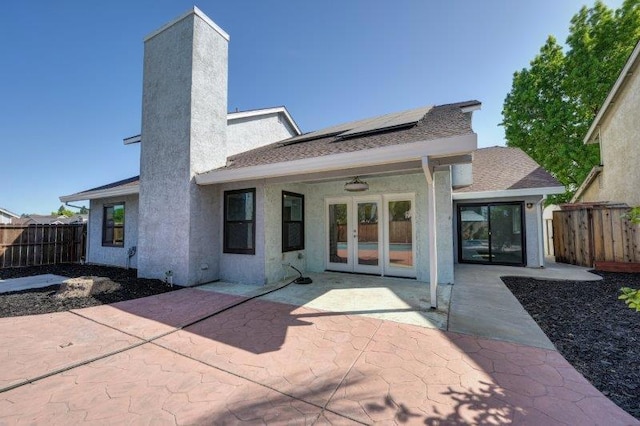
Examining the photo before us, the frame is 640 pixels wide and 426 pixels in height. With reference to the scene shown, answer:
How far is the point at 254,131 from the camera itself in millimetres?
10750

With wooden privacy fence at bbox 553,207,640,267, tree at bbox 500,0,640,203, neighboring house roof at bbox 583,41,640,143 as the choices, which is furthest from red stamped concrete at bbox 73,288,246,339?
tree at bbox 500,0,640,203

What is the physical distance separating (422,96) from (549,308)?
991 centimetres

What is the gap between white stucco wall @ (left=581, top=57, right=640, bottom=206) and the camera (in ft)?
32.8

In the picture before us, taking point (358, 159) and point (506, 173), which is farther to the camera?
point (506, 173)

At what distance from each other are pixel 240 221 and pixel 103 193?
672 centimetres

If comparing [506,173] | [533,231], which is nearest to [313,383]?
[533,231]

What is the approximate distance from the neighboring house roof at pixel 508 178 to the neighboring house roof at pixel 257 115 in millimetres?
8111

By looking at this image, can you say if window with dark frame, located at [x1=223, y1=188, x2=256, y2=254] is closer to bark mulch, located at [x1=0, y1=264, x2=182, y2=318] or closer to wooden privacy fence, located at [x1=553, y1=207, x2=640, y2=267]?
bark mulch, located at [x1=0, y1=264, x2=182, y2=318]

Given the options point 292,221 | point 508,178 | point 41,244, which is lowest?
point 41,244

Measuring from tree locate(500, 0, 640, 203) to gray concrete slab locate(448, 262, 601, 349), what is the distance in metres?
12.2

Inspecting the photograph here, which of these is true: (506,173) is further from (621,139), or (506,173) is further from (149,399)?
(149,399)

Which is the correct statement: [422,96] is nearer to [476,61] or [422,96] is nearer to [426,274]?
[476,61]

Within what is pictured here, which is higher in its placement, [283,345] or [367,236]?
[367,236]

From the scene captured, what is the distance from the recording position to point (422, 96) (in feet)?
39.6
